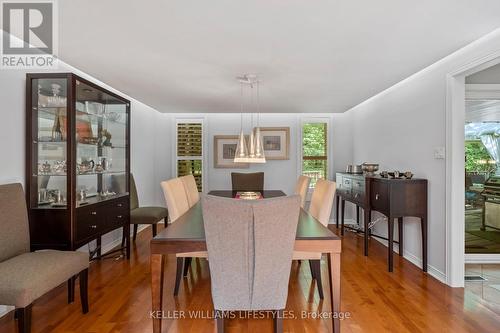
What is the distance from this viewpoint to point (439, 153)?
291cm

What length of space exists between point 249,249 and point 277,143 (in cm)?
415

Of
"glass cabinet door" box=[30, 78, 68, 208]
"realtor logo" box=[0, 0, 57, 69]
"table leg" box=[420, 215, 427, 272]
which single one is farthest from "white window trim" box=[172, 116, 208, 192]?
"table leg" box=[420, 215, 427, 272]

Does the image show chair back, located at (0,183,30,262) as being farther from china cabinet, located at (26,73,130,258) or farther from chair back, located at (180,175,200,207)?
chair back, located at (180,175,200,207)

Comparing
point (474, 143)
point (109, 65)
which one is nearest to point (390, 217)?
point (474, 143)

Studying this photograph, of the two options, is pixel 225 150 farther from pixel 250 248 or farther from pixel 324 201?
pixel 250 248

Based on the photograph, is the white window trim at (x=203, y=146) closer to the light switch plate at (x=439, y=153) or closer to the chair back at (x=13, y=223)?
the chair back at (x=13, y=223)

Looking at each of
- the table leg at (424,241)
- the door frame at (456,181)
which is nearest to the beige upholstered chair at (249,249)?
the door frame at (456,181)

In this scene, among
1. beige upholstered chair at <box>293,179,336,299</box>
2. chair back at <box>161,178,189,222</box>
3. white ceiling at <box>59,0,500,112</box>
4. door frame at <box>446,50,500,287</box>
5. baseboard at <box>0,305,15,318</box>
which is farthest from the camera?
door frame at <box>446,50,500,287</box>

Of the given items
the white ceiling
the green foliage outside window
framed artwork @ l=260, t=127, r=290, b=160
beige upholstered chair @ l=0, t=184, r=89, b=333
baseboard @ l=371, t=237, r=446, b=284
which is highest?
the white ceiling

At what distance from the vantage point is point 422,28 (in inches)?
83.2

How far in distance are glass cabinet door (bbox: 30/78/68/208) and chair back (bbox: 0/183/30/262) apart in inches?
13.4

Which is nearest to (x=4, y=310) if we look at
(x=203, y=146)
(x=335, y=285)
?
(x=335, y=285)

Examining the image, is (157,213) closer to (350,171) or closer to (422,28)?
(350,171)

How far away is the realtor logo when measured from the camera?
190 centimetres
